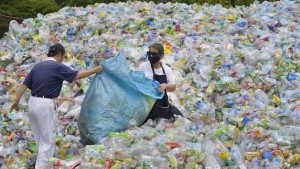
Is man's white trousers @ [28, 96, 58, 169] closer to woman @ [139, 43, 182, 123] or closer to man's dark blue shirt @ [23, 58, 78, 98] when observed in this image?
man's dark blue shirt @ [23, 58, 78, 98]

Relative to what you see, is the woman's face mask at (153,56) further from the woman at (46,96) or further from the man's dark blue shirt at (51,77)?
the man's dark blue shirt at (51,77)

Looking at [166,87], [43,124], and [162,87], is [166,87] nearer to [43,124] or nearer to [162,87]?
[162,87]

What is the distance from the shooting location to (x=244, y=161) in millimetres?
4980

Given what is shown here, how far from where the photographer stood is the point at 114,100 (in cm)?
550

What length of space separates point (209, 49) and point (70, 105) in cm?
207

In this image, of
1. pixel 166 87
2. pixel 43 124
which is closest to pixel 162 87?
pixel 166 87

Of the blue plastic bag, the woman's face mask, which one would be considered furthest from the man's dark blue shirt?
the woman's face mask

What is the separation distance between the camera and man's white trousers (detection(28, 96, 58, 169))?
5156 millimetres

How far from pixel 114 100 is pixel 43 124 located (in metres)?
0.69

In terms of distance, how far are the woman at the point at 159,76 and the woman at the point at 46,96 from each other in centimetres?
61

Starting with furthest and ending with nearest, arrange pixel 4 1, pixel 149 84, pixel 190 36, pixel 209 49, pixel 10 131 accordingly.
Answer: pixel 4 1 < pixel 190 36 < pixel 209 49 < pixel 10 131 < pixel 149 84

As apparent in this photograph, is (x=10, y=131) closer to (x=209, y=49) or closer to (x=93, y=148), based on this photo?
(x=93, y=148)

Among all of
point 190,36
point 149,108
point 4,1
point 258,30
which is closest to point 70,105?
point 149,108

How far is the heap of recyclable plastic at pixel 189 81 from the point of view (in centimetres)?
498
